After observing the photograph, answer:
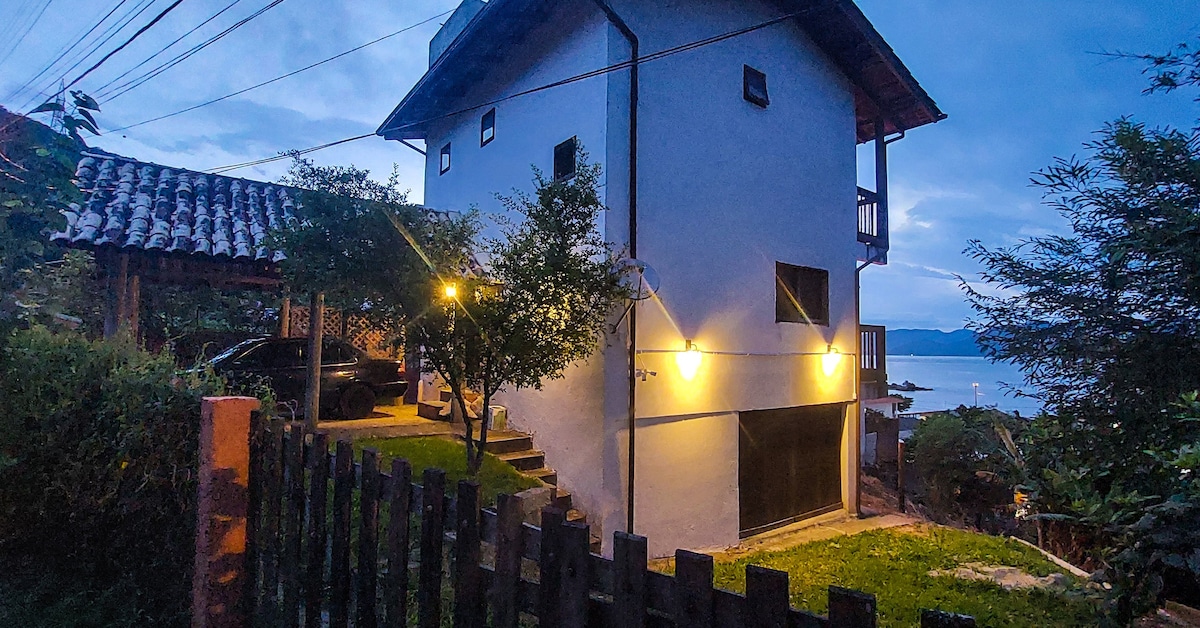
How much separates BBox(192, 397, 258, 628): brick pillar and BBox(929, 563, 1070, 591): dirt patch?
7125 mm

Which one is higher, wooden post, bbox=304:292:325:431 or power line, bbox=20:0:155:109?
power line, bbox=20:0:155:109

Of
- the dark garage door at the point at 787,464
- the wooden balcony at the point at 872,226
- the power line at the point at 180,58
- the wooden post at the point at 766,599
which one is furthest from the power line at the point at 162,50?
the wooden balcony at the point at 872,226

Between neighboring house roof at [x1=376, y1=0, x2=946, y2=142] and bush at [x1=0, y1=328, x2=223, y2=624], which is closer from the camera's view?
bush at [x1=0, y1=328, x2=223, y2=624]

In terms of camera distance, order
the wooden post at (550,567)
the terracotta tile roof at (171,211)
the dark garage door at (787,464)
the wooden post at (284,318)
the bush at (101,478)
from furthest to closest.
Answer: the wooden post at (284,318) < the dark garage door at (787,464) < the terracotta tile roof at (171,211) < the bush at (101,478) < the wooden post at (550,567)

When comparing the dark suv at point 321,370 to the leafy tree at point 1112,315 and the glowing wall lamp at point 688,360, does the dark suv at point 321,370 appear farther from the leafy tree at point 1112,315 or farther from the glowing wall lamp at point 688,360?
the leafy tree at point 1112,315

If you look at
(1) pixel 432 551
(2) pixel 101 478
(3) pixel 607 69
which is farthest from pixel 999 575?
(2) pixel 101 478

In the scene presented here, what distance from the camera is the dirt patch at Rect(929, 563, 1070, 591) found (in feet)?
21.3

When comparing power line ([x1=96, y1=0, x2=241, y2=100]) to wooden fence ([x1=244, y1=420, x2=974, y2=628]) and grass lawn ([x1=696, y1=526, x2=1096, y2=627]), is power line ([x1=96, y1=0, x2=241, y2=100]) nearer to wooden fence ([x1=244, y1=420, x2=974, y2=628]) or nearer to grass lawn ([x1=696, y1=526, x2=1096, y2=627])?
wooden fence ([x1=244, y1=420, x2=974, y2=628])

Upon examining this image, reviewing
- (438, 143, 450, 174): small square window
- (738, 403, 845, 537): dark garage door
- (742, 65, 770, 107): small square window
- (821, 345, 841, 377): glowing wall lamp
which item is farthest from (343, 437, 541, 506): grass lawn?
(742, 65, 770, 107): small square window

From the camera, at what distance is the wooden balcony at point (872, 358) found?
41.9ft

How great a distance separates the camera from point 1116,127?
3.37 metres

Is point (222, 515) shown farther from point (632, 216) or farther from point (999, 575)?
point (999, 575)

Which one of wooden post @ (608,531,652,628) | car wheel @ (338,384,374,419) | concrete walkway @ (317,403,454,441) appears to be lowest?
concrete walkway @ (317,403,454,441)

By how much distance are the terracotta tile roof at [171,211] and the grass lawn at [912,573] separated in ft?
23.1
